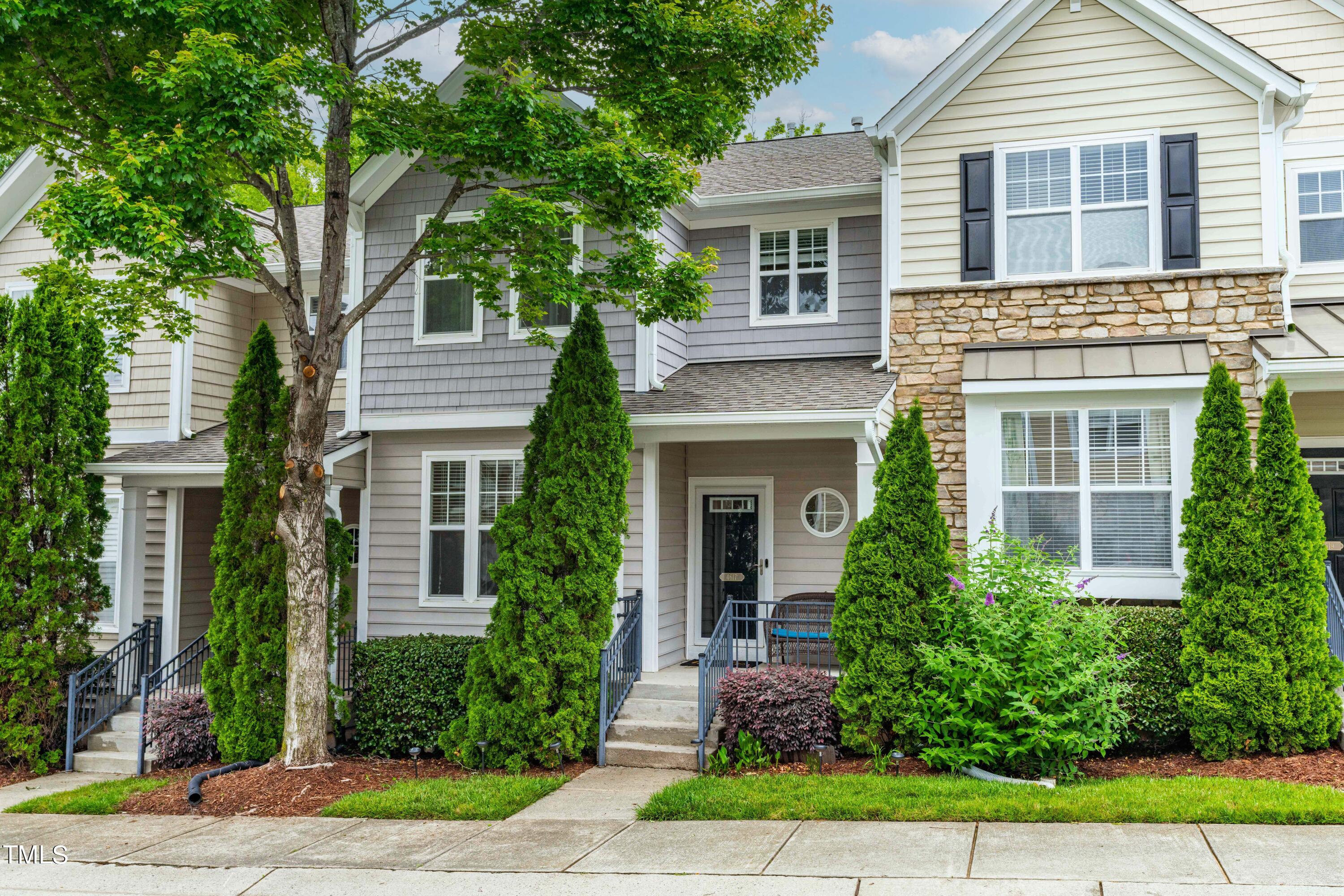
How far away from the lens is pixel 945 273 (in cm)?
1070

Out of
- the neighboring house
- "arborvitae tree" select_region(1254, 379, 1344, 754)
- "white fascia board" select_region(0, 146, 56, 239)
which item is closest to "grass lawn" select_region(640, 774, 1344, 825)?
"arborvitae tree" select_region(1254, 379, 1344, 754)

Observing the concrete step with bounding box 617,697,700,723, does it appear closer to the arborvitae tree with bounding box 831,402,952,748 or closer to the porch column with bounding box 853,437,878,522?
the arborvitae tree with bounding box 831,402,952,748

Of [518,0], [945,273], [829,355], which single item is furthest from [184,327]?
[945,273]

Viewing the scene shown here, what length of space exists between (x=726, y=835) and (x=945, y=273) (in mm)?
6293

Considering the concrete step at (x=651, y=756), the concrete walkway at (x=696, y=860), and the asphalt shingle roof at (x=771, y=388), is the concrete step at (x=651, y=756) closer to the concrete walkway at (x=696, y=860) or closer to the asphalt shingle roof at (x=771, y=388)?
the concrete walkway at (x=696, y=860)

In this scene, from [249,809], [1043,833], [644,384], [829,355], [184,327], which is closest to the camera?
[1043,833]

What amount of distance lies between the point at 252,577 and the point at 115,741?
2978 mm

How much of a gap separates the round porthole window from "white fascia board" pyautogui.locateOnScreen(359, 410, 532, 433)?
3.35 metres

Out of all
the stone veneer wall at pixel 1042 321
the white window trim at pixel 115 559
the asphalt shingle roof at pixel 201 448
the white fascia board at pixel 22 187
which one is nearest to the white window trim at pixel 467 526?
the asphalt shingle roof at pixel 201 448

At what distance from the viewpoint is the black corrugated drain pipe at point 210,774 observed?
8.45m

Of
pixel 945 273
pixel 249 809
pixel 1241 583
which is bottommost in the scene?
pixel 249 809

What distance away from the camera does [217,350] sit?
1434 centimetres

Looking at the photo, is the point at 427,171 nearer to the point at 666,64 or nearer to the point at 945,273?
the point at 666,64

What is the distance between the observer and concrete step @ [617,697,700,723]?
992 cm
